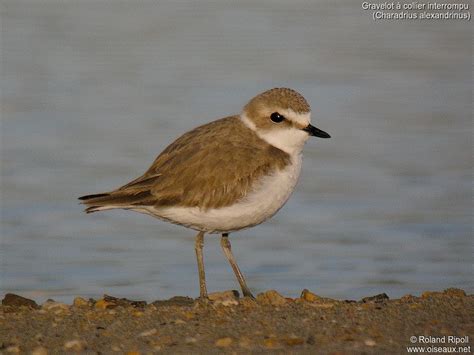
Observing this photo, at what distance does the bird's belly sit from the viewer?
8.68 metres

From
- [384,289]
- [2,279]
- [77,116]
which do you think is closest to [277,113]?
[384,289]

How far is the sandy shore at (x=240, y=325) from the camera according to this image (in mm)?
6973

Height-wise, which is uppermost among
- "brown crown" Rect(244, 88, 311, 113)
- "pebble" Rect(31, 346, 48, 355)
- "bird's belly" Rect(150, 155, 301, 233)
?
"brown crown" Rect(244, 88, 311, 113)

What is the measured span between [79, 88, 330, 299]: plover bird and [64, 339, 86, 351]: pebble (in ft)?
5.49

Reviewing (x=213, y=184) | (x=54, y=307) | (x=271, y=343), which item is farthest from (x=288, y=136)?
(x=271, y=343)

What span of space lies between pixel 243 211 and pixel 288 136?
0.84 m

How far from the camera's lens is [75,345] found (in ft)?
23.3

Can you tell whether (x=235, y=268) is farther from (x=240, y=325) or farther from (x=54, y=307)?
(x=240, y=325)

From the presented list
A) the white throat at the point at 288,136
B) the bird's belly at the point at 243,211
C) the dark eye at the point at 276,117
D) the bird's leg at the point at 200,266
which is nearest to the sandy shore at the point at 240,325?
the bird's leg at the point at 200,266

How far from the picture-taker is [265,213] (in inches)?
344

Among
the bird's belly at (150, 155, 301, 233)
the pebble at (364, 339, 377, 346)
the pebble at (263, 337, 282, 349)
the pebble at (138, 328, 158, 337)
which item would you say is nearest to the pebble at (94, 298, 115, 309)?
the bird's belly at (150, 155, 301, 233)

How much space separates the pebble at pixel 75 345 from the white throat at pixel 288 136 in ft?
8.88

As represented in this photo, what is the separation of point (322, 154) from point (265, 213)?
16.2 ft

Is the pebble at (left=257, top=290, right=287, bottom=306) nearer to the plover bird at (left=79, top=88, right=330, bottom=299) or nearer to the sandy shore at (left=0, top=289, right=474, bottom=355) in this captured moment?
the sandy shore at (left=0, top=289, right=474, bottom=355)
